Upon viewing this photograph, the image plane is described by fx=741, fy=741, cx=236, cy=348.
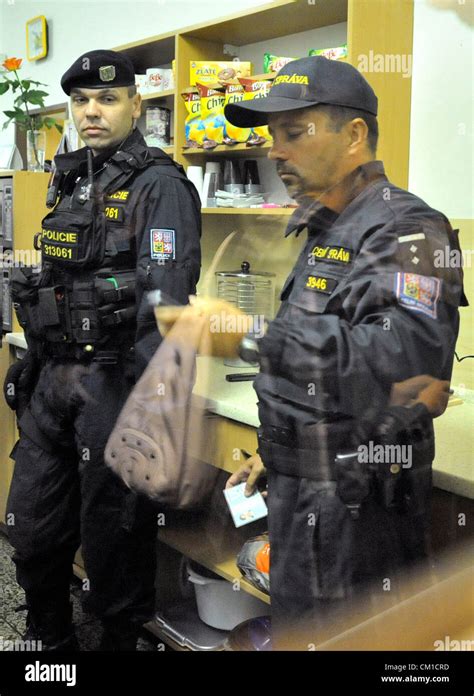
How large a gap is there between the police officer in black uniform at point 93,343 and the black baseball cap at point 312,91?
0.94 feet

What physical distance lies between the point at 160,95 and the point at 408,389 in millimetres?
1187

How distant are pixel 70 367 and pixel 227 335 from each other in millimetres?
691

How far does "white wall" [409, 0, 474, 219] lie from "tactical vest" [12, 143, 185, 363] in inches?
16.8

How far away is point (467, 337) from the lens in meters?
0.93

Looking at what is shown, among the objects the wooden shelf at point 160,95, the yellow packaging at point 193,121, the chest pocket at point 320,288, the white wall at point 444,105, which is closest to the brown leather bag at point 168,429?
the chest pocket at point 320,288

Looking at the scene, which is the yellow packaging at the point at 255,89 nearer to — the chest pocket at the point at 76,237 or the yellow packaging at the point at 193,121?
the yellow packaging at the point at 193,121

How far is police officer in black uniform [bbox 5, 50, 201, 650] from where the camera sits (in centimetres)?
116

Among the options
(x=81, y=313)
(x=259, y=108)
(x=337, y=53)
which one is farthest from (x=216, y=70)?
(x=259, y=108)

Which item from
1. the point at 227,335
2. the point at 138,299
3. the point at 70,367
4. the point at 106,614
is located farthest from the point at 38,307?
the point at 227,335

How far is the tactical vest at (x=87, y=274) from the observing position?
3.85 ft

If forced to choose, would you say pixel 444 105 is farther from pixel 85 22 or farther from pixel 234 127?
pixel 85 22

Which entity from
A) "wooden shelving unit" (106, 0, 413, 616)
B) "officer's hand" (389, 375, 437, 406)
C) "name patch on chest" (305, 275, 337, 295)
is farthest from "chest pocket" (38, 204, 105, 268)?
"officer's hand" (389, 375, 437, 406)

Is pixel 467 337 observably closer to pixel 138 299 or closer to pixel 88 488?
pixel 138 299

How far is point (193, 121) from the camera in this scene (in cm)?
159
